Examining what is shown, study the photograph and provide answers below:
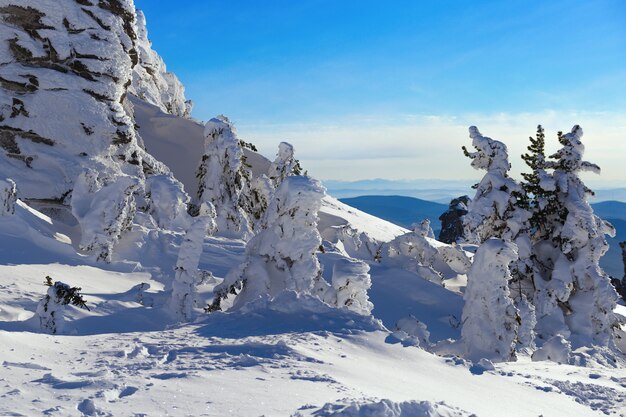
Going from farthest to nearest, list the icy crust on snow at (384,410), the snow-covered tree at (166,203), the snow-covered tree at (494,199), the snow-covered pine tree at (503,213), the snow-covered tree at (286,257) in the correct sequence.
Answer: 1. the snow-covered tree at (166,203)
2. the snow-covered tree at (494,199)
3. the snow-covered pine tree at (503,213)
4. the snow-covered tree at (286,257)
5. the icy crust on snow at (384,410)

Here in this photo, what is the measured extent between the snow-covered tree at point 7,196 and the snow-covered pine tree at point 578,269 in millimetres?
19598

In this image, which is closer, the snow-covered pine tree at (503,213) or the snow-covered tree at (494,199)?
the snow-covered pine tree at (503,213)

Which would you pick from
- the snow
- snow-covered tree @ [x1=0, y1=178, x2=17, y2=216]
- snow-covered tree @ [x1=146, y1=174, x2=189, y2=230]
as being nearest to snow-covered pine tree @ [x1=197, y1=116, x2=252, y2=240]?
the snow

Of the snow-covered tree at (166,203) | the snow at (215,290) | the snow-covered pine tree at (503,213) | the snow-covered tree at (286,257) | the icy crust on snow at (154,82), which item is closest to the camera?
the snow at (215,290)

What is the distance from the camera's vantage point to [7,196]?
55.9 ft

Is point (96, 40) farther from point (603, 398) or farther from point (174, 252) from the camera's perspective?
point (603, 398)

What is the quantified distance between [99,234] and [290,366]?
12222mm

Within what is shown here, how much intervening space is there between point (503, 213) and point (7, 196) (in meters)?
18.7

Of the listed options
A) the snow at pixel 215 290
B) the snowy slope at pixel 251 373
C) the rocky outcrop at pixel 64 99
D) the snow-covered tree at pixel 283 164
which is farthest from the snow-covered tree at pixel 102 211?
the snow-covered tree at pixel 283 164

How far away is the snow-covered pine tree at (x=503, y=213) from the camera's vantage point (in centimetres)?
2348

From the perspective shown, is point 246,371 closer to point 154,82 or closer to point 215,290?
point 215,290

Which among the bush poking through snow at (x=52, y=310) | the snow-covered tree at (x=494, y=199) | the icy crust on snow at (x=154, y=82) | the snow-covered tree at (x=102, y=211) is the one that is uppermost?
the icy crust on snow at (x=154, y=82)

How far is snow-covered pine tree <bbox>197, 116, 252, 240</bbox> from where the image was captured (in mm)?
29797

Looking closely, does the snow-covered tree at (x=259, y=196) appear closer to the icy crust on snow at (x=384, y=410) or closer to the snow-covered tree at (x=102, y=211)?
the snow-covered tree at (x=102, y=211)
